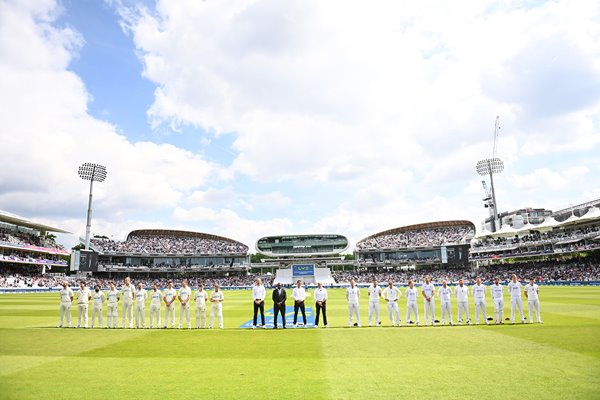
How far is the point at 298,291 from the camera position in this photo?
14203 millimetres

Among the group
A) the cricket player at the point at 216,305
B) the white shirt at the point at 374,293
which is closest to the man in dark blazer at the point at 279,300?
the cricket player at the point at 216,305

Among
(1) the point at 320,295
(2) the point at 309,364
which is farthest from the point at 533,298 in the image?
(2) the point at 309,364

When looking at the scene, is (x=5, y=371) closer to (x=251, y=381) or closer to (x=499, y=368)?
(x=251, y=381)

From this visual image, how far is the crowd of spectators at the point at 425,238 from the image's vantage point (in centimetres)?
8188

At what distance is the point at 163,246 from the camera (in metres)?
→ 86.4

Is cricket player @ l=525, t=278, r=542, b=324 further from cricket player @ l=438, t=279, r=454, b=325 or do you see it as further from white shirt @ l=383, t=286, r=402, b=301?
white shirt @ l=383, t=286, r=402, b=301

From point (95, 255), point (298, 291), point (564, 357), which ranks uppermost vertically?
point (95, 255)

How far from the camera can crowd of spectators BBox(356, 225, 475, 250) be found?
81.9m

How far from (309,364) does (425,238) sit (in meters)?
82.9

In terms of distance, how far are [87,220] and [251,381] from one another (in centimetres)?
7134

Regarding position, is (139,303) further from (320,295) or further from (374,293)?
(374,293)

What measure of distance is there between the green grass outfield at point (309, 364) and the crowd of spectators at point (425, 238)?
70.3 meters

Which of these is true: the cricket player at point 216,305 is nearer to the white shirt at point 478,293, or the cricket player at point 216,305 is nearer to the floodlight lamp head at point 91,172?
the white shirt at point 478,293

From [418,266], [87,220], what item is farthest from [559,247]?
[87,220]
